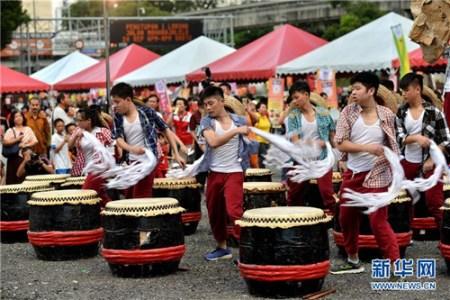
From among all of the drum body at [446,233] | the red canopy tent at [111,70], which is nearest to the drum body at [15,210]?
the drum body at [446,233]

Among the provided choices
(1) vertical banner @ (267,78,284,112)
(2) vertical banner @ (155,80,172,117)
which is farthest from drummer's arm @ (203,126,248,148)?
(2) vertical banner @ (155,80,172,117)

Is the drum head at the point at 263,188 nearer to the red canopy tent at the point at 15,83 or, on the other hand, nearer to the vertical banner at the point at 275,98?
the vertical banner at the point at 275,98

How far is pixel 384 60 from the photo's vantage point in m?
18.4

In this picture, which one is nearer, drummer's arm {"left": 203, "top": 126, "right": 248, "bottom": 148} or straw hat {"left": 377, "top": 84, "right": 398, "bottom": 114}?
drummer's arm {"left": 203, "top": 126, "right": 248, "bottom": 148}

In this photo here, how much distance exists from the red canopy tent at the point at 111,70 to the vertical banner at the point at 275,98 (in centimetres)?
871

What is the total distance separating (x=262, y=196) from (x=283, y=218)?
2716 mm

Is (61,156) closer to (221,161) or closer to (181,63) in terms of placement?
(221,161)

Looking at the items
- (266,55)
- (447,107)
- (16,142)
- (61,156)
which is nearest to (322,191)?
(447,107)

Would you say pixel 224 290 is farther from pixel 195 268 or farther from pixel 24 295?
pixel 24 295

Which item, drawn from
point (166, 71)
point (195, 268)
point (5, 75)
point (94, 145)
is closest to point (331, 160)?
point (195, 268)

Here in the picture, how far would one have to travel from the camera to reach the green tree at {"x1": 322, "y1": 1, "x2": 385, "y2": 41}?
54338 millimetres

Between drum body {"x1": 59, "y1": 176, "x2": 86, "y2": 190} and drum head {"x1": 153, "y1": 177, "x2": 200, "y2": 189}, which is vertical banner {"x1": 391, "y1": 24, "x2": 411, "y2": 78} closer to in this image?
drum head {"x1": 153, "y1": 177, "x2": 200, "y2": 189}

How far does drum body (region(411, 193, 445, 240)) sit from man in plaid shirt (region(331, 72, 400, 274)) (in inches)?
88.7

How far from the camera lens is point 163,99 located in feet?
74.0
